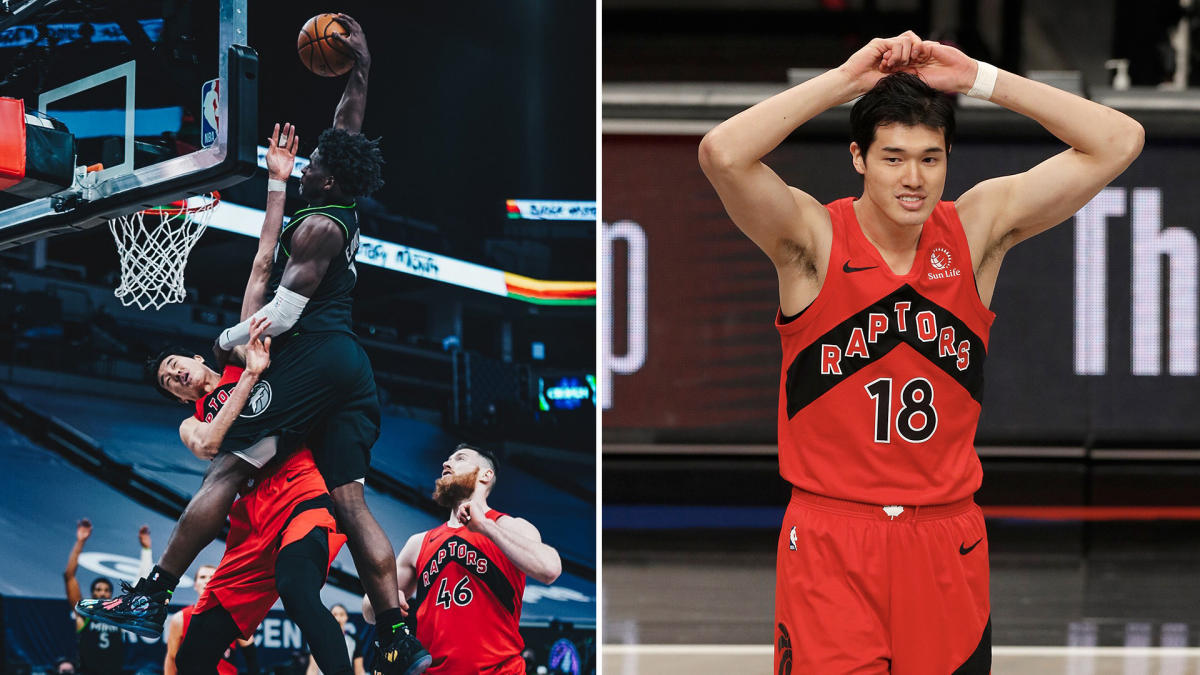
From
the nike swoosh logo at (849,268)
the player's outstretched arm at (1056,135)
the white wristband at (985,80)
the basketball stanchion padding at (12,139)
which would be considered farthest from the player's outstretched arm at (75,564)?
the white wristband at (985,80)

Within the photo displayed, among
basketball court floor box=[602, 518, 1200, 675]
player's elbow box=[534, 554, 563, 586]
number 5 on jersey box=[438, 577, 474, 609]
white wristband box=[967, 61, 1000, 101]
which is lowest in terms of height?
basketball court floor box=[602, 518, 1200, 675]

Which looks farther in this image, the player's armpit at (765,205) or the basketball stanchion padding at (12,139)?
the basketball stanchion padding at (12,139)

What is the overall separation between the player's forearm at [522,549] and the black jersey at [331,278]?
2.21 feet

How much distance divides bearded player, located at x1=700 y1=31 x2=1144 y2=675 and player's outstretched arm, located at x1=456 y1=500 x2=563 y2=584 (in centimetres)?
97

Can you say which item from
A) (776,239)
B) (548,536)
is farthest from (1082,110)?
(548,536)

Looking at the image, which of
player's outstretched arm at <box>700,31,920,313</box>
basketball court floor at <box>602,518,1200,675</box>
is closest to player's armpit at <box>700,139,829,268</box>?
player's outstretched arm at <box>700,31,920,313</box>

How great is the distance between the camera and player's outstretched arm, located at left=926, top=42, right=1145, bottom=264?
2219 millimetres

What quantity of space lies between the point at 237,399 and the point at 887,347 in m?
1.72

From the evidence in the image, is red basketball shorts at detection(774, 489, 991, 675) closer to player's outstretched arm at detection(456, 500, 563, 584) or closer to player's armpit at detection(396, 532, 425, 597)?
player's outstretched arm at detection(456, 500, 563, 584)

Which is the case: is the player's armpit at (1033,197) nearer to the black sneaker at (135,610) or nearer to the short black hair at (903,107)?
the short black hair at (903,107)

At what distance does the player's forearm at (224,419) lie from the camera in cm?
298

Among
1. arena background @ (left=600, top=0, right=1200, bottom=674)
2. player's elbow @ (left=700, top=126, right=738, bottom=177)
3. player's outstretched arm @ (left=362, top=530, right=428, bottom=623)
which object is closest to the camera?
player's elbow @ (left=700, top=126, right=738, bottom=177)

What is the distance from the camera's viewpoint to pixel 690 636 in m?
4.78

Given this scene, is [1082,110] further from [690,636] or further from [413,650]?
[690,636]
